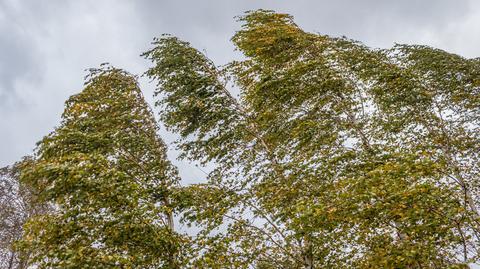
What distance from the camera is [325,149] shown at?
9.20 metres

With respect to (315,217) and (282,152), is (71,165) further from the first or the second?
(282,152)

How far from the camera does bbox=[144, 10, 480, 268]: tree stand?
233 inches

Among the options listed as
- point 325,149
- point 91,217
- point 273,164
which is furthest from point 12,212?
point 325,149

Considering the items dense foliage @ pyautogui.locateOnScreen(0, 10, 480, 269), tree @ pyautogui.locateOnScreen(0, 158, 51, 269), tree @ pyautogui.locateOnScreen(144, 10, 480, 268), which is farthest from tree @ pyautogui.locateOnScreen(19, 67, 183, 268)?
tree @ pyautogui.locateOnScreen(0, 158, 51, 269)

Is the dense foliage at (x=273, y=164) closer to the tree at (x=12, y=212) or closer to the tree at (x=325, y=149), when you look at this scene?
the tree at (x=325, y=149)

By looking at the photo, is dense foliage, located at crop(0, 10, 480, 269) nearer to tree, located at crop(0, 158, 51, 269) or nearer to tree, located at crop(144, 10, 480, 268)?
tree, located at crop(144, 10, 480, 268)

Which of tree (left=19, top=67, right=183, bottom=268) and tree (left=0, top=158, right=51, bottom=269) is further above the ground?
tree (left=0, top=158, right=51, bottom=269)

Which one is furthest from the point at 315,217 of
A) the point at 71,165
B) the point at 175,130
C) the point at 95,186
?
the point at 175,130

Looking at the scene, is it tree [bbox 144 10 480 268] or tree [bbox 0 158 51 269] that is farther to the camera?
tree [bbox 0 158 51 269]

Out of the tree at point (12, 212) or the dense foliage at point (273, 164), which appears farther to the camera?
the tree at point (12, 212)

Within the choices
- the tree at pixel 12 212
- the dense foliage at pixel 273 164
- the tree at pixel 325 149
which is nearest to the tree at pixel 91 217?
the dense foliage at pixel 273 164

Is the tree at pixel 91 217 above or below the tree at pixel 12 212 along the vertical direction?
below

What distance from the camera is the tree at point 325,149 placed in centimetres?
591

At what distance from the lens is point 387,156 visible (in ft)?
24.1
